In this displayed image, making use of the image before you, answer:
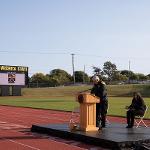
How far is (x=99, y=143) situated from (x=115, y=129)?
2.47m

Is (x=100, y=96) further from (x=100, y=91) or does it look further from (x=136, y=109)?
(x=136, y=109)

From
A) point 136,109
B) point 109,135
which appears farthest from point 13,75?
point 109,135

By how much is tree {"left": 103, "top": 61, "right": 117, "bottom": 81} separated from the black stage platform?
124919 millimetres

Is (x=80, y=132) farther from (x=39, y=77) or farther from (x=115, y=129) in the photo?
(x=39, y=77)

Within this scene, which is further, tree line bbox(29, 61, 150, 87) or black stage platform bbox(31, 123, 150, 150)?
tree line bbox(29, 61, 150, 87)

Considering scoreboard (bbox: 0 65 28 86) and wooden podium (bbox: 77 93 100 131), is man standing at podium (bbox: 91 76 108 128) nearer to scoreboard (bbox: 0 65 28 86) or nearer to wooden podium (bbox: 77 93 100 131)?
wooden podium (bbox: 77 93 100 131)

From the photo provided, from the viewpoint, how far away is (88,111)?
13.8 meters

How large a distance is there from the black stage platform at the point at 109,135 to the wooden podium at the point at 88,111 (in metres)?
0.40

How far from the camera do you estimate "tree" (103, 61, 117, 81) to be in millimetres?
139875

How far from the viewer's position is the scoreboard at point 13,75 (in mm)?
68938

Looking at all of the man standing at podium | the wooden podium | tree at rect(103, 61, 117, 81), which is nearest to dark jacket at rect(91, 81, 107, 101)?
the man standing at podium

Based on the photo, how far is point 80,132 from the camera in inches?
532

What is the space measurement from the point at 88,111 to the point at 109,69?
127543 millimetres

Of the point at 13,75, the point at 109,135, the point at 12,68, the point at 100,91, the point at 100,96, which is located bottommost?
the point at 109,135
